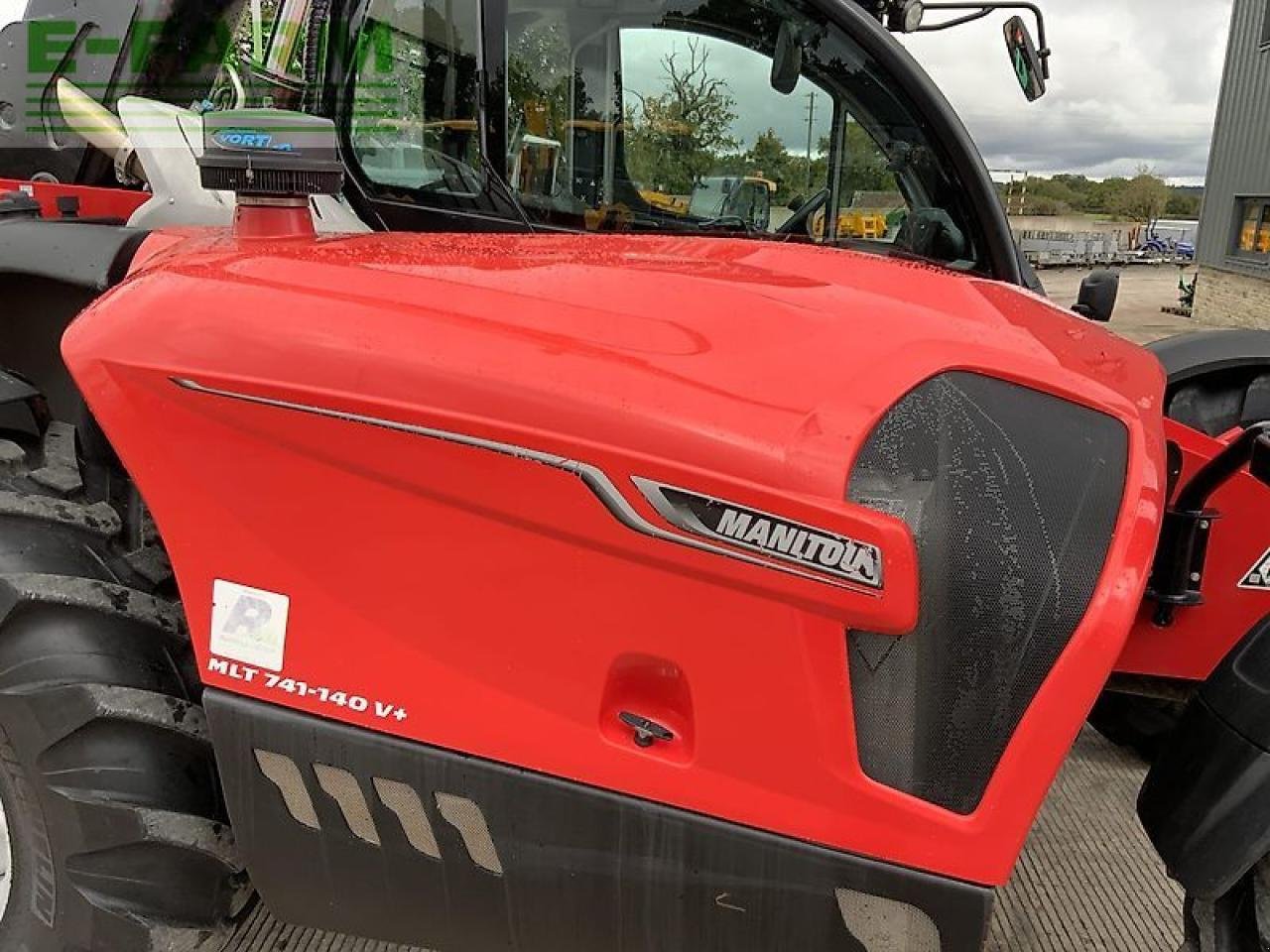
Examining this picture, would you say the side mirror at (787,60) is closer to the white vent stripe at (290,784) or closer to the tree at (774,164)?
the tree at (774,164)

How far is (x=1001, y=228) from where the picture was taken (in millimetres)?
2463

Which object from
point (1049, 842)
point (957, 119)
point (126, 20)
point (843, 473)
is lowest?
point (1049, 842)

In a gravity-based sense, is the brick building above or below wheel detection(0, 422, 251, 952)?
above

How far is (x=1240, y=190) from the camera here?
1560cm

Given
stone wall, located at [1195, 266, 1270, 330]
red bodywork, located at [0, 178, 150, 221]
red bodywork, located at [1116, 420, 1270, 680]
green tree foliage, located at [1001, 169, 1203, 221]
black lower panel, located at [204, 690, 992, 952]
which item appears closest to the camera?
black lower panel, located at [204, 690, 992, 952]

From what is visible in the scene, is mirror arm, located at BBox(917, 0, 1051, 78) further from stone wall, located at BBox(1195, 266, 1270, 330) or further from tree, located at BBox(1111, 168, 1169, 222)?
tree, located at BBox(1111, 168, 1169, 222)

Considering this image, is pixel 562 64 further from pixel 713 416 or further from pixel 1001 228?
pixel 713 416

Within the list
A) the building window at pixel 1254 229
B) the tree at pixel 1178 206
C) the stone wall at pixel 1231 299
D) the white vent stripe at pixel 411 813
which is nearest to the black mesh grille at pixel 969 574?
the white vent stripe at pixel 411 813

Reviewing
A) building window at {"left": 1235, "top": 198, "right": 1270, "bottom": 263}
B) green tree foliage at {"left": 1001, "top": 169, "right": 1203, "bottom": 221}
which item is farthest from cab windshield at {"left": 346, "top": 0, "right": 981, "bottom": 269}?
green tree foliage at {"left": 1001, "top": 169, "right": 1203, "bottom": 221}

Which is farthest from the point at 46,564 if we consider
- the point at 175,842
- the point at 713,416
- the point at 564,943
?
the point at 713,416

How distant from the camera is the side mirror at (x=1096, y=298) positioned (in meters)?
2.40

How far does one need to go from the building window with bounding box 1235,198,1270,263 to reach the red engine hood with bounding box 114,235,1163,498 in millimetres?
16252

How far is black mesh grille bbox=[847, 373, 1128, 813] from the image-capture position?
1288 millimetres

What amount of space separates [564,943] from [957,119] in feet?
6.46
